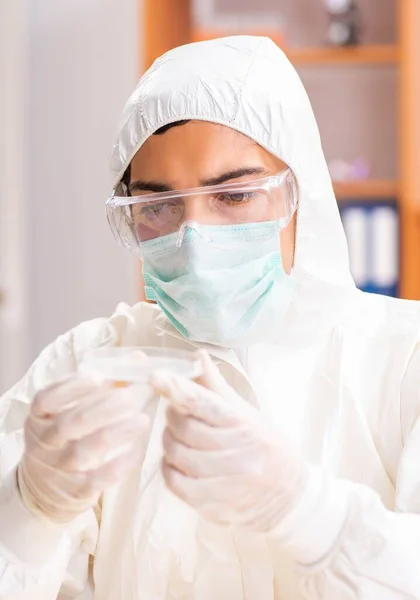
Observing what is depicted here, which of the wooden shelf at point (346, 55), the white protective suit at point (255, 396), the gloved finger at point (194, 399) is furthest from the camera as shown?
the wooden shelf at point (346, 55)

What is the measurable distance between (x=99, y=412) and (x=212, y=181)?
0.45 m

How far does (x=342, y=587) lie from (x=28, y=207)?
282 cm

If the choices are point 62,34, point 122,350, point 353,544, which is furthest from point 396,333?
point 62,34

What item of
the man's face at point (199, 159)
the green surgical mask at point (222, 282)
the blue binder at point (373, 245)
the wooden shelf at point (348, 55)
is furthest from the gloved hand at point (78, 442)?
the wooden shelf at point (348, 55)

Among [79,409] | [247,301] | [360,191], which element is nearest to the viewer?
[79,409]

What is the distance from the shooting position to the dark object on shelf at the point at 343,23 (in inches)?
139

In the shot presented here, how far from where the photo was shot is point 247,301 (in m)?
1.39

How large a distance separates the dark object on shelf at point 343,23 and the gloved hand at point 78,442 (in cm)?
272

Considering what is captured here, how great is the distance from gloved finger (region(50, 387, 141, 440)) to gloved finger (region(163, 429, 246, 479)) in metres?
0.06

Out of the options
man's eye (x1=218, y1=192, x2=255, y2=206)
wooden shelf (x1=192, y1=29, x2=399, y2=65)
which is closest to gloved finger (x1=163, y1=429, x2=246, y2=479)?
man's eye (x1=218, y1=192, x2=255, y2=206)

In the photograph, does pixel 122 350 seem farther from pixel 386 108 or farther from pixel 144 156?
pixel 386 108

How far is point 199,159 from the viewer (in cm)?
136

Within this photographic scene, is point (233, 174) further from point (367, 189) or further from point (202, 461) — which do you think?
point (367, 189)

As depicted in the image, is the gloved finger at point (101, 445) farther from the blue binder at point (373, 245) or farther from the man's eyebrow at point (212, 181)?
the blue binder at point (373, 245)
